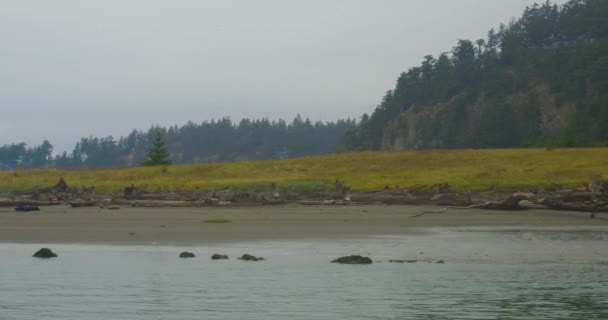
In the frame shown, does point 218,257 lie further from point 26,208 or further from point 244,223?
point 26,208

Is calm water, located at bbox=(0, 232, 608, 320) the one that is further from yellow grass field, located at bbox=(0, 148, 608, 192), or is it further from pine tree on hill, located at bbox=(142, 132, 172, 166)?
pine tree on hill, located at bbox=(142, 132, 172, 166)

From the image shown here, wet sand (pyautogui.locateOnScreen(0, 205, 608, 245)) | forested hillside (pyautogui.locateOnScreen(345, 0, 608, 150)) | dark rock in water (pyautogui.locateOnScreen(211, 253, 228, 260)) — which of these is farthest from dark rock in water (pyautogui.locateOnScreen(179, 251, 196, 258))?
forested hillside (pyautogui.locateOnScreen(345, 0, 608, 150))

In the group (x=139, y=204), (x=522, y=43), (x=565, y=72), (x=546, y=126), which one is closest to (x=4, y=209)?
A: (x=139, y=204)

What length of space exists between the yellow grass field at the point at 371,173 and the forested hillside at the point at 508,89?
37.0m

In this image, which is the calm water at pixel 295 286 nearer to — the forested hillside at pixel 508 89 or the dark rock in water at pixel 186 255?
the dark rock in water at pixel 186 255

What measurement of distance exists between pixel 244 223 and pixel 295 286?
1461 cm

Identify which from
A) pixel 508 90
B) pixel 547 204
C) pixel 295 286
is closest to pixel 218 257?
pixel 295 286

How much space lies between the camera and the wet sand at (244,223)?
25266mm

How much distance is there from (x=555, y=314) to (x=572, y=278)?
12.6 feet

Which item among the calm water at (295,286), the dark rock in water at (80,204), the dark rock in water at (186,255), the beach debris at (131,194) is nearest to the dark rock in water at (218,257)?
the calm water at (295,286)

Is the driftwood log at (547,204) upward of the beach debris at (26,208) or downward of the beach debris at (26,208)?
upward

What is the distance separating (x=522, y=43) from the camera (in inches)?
5763

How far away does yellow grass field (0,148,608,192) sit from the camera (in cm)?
5000

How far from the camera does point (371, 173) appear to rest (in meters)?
58.4
